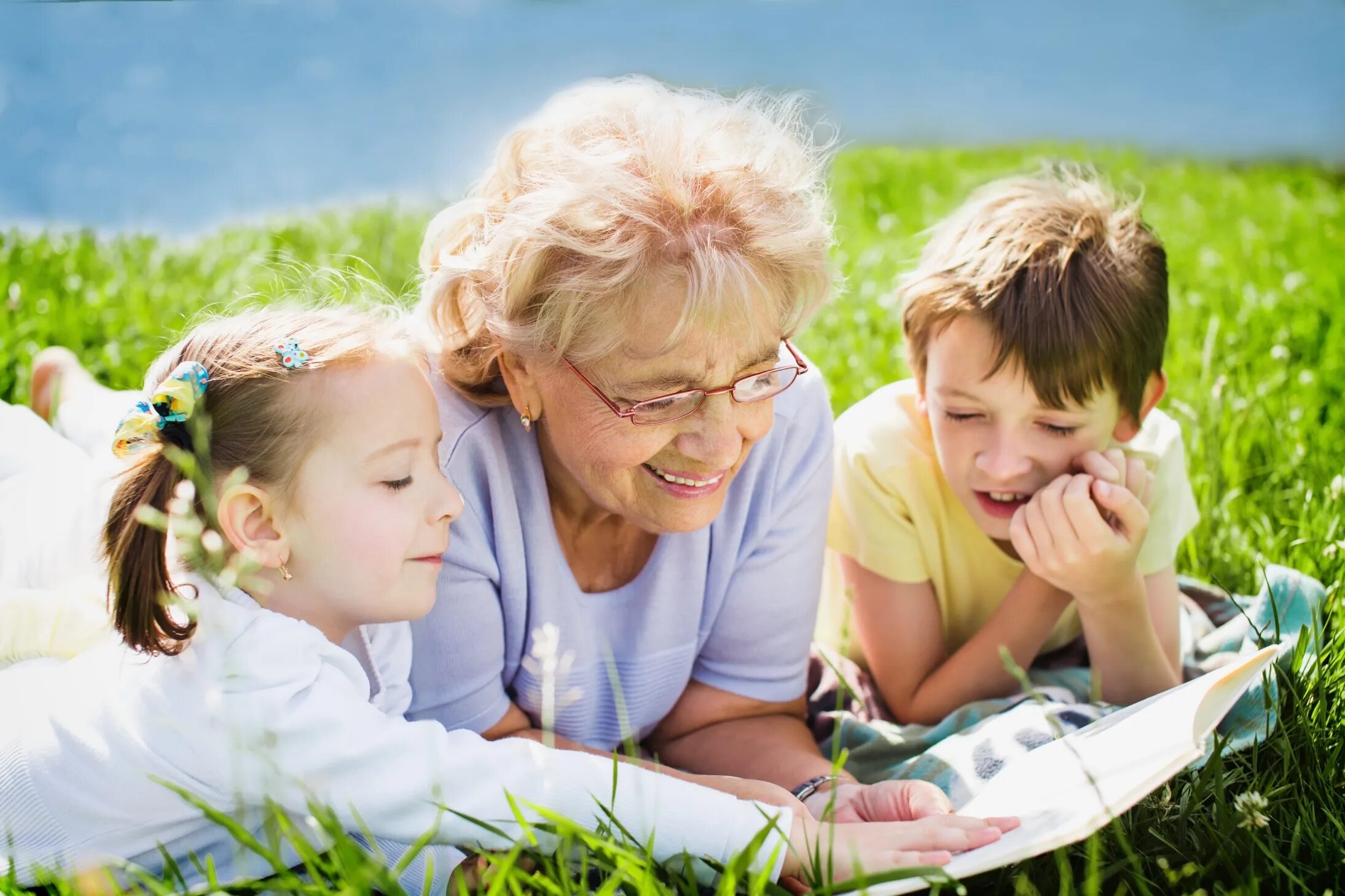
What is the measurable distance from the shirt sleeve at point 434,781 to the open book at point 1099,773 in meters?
0.36

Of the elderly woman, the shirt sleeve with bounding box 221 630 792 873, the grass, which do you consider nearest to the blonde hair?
the elderly woman

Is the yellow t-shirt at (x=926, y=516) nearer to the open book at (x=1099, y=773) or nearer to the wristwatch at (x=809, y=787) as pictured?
the wristwatch at (x=809, y=787)

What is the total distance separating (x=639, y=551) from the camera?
9.98 feet

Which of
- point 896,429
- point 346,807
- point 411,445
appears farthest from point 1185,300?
point 346,807

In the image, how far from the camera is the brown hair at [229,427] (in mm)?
2207

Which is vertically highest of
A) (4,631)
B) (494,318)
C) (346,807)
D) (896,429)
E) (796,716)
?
(494,318)

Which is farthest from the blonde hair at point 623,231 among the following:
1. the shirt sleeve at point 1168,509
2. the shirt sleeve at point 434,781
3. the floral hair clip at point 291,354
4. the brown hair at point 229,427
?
the shirt sleeve at point 1168,509

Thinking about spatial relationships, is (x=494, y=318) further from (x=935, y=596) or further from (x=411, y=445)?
(x=935, y=596)

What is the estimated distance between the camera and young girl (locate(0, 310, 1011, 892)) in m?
2.16

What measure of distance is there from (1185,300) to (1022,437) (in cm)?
329

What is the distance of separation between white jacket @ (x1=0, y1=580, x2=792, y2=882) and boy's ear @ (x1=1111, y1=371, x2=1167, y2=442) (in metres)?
1.52

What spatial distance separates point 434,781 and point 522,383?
2.98 ft

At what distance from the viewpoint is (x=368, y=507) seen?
237 centimetres

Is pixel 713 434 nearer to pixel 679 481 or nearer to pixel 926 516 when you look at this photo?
pixel 679 481
